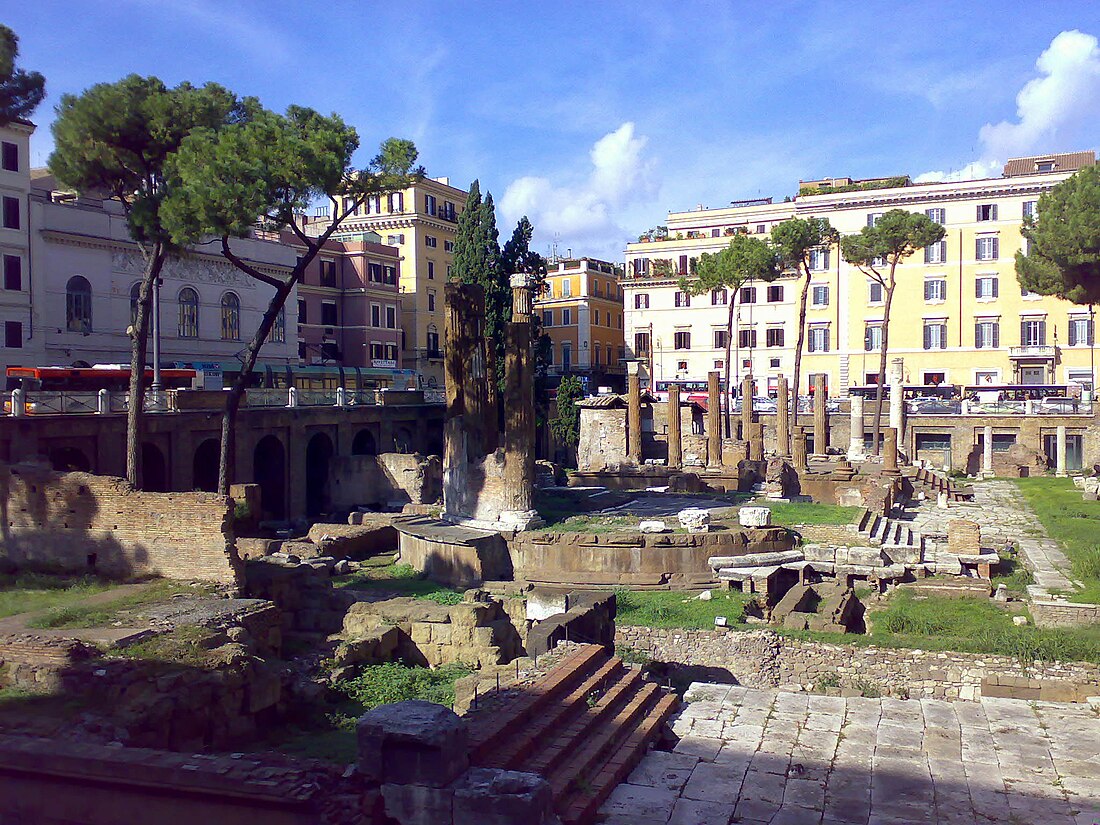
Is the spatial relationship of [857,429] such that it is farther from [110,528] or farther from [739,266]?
[110,528]

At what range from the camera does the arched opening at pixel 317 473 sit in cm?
3491

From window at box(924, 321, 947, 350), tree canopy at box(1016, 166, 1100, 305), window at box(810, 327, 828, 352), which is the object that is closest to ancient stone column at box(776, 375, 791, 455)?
window at box(810, 327, 828, 352)

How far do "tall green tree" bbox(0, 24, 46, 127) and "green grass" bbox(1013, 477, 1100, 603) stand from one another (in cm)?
2298

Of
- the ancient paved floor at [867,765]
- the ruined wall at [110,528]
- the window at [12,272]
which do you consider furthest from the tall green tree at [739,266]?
→ the ancient paved floor at [867,765]

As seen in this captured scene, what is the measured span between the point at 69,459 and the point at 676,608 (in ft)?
55.6

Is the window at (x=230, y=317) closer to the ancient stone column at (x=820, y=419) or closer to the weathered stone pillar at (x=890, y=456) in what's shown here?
the ancient stone column at (x=820, y=419)

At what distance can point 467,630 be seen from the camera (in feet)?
48.8

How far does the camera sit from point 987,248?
52250mm

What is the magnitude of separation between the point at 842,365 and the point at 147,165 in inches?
1678

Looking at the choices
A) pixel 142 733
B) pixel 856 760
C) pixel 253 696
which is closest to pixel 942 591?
pixel 856 760

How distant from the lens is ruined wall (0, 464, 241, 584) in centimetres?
1540

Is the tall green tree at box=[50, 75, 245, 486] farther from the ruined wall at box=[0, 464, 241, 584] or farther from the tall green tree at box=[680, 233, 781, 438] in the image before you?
the tall green tree at box=[680, 233, 781, 438]

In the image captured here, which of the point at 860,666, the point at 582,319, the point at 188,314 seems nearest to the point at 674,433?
the point at 188,314

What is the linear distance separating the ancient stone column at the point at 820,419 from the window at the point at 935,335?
1436cm
